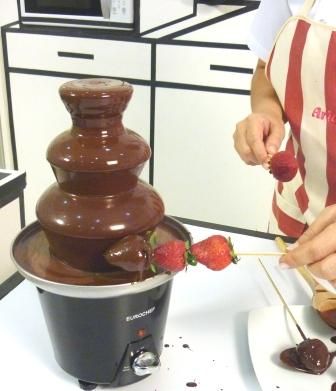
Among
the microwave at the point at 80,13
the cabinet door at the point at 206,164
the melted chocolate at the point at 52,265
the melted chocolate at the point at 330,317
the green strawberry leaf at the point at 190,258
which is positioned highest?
the microwave at the point at 80,13

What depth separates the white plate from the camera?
0.62 metres

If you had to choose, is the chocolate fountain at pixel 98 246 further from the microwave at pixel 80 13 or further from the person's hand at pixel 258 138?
the microwave at pixel 80 13

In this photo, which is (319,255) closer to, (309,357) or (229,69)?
(309,357)

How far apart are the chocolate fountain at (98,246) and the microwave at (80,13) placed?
166cm

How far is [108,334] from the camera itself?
0.59 metres

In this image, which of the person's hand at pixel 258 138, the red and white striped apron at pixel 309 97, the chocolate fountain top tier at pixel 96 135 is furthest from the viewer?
the red and white striped apron at pixel 309 97

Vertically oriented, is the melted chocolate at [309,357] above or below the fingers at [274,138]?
below

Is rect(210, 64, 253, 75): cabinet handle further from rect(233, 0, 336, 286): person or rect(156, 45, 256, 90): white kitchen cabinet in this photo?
rect(233, 0, 336, 286): person

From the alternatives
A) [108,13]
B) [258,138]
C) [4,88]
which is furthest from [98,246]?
[4,88]

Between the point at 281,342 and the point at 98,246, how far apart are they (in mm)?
298

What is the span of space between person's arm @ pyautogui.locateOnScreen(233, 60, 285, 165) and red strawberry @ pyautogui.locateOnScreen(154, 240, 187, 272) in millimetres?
276

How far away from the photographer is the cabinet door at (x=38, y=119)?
2.29 metres

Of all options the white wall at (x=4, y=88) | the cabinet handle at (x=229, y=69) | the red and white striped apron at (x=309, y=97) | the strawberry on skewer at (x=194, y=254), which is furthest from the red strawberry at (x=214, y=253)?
Answer: the white wall at (x=4, y=88)

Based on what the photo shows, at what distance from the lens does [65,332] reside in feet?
1.98
